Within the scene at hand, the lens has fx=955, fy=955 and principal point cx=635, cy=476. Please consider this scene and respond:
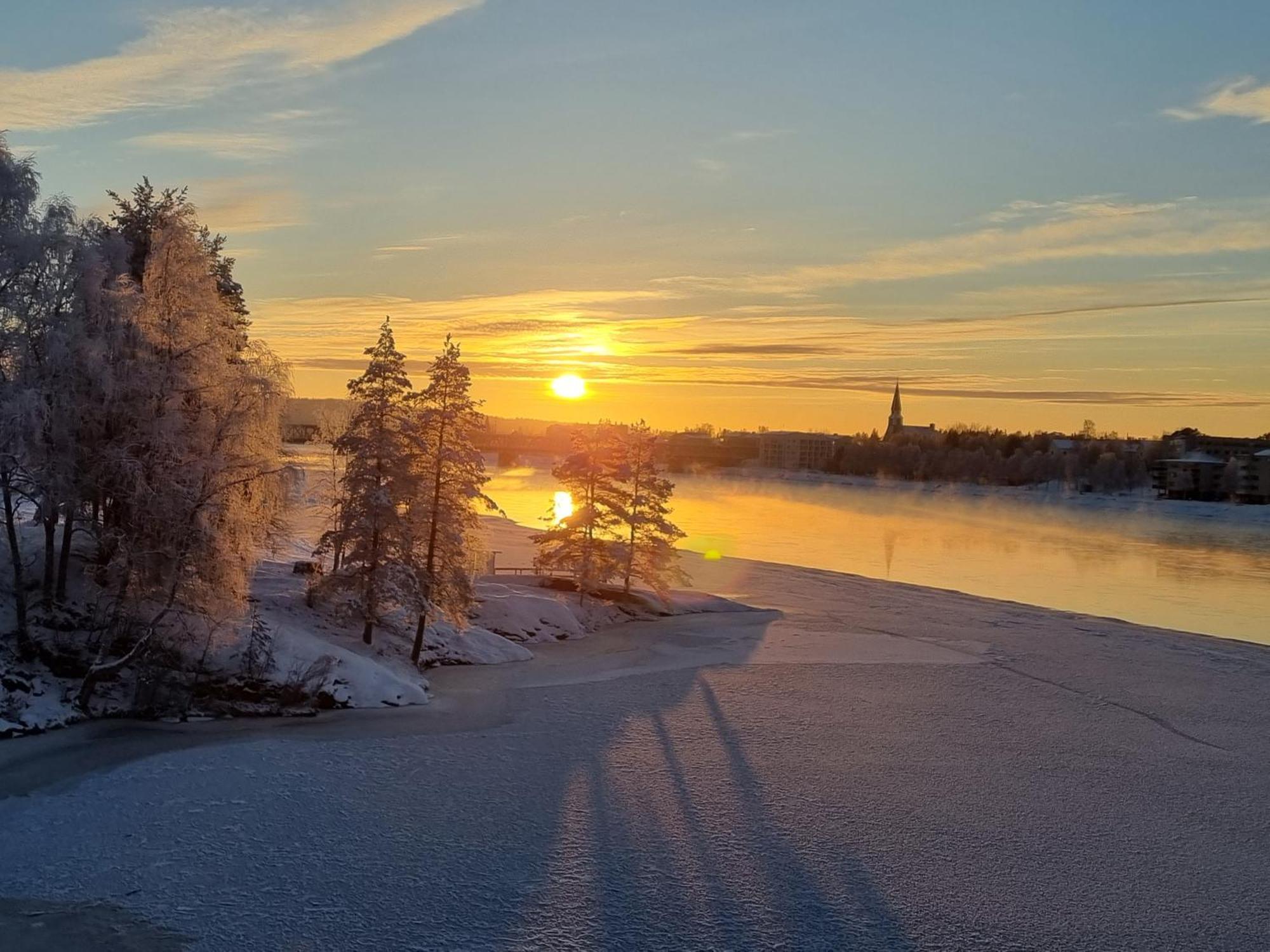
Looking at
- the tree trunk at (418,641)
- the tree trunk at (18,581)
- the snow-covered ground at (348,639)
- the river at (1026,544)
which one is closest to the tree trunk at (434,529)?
the tree trunk at (418,641)

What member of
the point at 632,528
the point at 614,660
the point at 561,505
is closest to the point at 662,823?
the point at 614,660

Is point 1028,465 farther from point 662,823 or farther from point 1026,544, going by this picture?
point 662,823

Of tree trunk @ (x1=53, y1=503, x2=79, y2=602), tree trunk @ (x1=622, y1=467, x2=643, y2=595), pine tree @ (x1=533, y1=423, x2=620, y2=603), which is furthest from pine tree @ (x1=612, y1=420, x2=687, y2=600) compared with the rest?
tree trunk @ (x1=53, y1=503, x2=79, y2=602)

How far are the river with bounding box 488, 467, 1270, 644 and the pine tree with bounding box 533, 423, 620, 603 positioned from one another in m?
24.1

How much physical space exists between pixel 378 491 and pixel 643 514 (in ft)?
67.3

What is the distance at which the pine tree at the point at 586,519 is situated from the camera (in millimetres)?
48500

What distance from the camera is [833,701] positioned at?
31.2m

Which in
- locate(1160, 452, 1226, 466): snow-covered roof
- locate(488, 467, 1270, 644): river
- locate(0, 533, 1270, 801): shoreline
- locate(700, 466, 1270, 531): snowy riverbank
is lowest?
locate(0, 533, 1270, 801): shoreline

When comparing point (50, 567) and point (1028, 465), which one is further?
point (1028, 465)

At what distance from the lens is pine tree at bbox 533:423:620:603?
159 feet

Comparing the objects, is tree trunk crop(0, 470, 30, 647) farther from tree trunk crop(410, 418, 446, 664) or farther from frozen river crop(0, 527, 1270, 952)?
tree trunk crop(410, 418, 446, 664)

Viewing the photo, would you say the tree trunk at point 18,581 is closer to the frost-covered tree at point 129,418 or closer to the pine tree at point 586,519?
the frost-covered tree at point 129,418

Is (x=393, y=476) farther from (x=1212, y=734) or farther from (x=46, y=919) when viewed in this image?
(x=1212, y=734)

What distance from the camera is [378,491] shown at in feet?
105
